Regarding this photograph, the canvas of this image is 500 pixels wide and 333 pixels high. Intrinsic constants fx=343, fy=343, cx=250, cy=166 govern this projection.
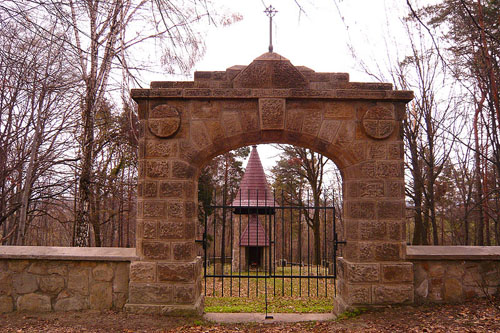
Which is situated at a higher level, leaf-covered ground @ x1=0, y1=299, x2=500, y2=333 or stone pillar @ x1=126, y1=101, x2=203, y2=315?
stone pillar @ x1=126, y1=101, x2=203, y2=315

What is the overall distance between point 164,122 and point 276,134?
56.2 inches

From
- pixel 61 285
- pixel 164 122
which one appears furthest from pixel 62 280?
pixel 164 122

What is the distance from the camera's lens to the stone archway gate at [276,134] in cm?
419

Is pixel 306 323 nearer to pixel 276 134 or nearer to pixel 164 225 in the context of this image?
pixel 164 225

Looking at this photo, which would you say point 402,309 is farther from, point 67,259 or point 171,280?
point 67,259

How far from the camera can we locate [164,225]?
13.8 feet

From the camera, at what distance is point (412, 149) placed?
10.7 meters

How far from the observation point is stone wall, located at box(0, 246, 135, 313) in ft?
13.9

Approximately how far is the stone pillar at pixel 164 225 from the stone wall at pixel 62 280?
0.85 feet

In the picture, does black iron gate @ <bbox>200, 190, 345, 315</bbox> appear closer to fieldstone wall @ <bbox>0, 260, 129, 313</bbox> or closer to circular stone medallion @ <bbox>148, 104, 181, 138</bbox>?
circular stone medallion @ <bbox>148, 104, 181, 138</bbox>

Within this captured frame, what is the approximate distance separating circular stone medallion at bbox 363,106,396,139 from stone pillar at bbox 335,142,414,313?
14 centimetres

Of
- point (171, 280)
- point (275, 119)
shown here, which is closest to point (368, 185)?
point (275, 119)

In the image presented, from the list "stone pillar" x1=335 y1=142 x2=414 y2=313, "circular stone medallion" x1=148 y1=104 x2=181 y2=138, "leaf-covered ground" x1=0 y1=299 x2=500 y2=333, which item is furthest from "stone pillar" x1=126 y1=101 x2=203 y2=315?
"stone pillar" x1=335 y1=142 x2=414 y2=313

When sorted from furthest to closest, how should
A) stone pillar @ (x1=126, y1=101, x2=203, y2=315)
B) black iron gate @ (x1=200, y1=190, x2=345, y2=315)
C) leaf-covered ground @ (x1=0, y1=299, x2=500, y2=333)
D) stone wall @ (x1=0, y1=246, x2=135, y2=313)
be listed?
1. black iron gate @ (x1=200, y1=190, x2=345, y2=315)
2. stone wall @ (x1=0, y1=246, x2=135, y2=313)
3. stone pillar @ (x1=126, y1=101, x2=203, y2=315)
4. leaf-covered ground @ (x1=0, y1=299, x2=500, y2=333)
